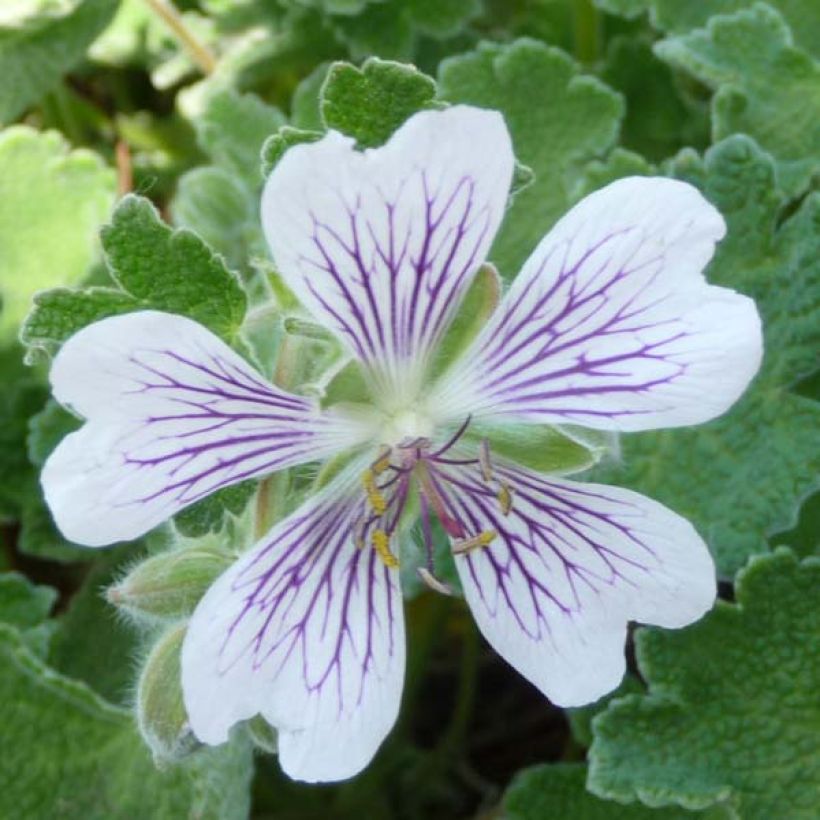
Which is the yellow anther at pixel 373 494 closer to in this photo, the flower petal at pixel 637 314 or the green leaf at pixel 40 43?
the flower petal at pixel 637 314

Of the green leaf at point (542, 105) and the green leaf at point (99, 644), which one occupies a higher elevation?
the green leaf at point (542, 105)

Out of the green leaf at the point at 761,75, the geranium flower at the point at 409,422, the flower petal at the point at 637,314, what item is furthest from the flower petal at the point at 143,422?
the green leaf at the point at 761,75

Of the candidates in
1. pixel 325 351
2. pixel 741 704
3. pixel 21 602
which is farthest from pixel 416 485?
pixel 21 602

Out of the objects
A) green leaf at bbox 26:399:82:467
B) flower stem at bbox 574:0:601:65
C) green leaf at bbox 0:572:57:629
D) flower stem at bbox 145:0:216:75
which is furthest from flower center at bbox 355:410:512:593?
flower stem at bbox 574:0:601:65

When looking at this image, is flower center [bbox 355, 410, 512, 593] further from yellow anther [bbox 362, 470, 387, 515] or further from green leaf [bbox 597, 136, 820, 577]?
green leaf [bbox 597, 136, 820, 577]

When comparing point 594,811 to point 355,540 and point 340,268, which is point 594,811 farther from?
point 340,268

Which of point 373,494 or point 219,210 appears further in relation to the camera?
point 219,210

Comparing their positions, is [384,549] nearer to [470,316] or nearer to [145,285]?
[470,316]

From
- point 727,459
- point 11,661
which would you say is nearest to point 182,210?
point 11,661
